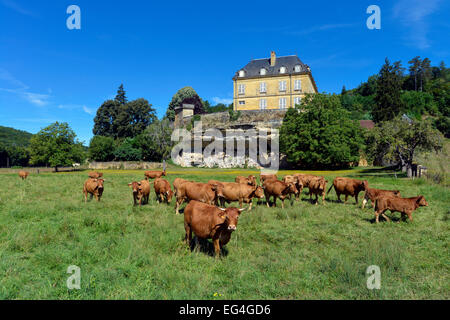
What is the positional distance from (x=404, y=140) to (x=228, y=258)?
88.4ft

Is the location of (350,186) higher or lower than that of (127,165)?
lower

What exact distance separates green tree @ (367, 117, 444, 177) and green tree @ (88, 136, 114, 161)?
176 ft

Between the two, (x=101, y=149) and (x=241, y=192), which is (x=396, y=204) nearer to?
(x=241, y=192)

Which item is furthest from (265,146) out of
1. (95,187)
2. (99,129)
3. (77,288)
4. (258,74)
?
(99,129)

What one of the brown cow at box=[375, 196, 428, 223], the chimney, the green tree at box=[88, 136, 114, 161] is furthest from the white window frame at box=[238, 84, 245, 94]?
the brown cow at box=[375, 196, 428, 223]

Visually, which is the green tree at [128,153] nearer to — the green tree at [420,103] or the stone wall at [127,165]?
the stone wall at [127,165]

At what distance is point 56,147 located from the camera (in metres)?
48.6

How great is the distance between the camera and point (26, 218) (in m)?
10.1

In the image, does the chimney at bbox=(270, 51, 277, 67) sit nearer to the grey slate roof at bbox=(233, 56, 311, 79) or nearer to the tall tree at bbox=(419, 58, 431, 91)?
the grey slate roof at bbox=(233, 56, 311, 79)

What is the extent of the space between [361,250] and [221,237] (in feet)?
13.0

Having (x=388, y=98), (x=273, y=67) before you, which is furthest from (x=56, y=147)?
(x=388, y=98)

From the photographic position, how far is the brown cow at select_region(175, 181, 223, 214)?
1154cm

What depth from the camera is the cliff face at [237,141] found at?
48.5 m
